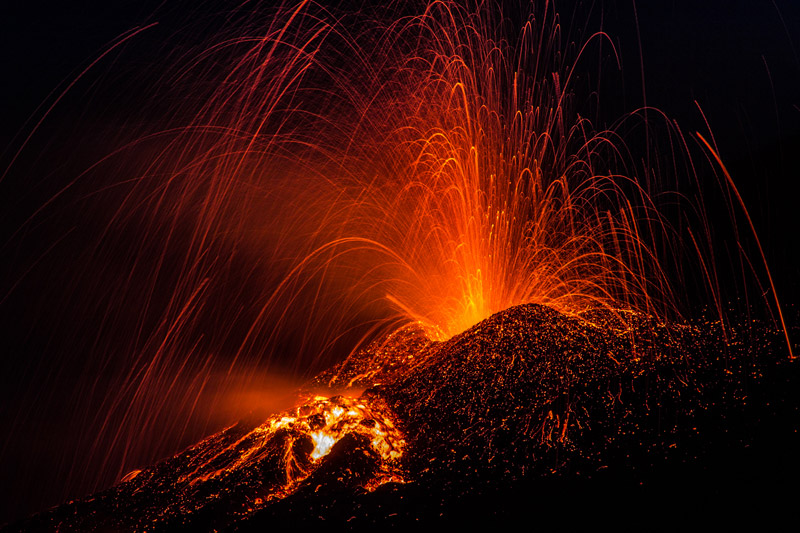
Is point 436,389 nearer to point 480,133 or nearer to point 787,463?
point 787,463

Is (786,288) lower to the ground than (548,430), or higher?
higher

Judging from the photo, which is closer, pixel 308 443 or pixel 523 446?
pixel 523 446

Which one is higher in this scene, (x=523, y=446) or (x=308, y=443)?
(x=308, y=443)

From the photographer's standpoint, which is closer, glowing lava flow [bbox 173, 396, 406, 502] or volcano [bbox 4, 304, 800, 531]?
volcano [bbox 4, 304, 800, 531]

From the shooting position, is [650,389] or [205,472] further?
[205,472]

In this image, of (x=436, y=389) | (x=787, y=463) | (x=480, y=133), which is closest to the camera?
(x=787, y=463)

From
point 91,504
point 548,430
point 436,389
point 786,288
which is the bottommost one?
point 91,504

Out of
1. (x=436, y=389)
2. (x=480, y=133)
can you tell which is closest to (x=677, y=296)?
(x=480, y=133)

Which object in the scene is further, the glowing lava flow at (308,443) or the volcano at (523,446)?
the glowing lava flow at (308,443)
